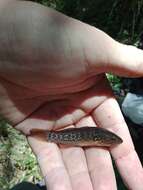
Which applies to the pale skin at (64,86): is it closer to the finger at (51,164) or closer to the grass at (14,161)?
the finger at (51,164)

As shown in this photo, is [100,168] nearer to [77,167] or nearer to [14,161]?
[77,167]

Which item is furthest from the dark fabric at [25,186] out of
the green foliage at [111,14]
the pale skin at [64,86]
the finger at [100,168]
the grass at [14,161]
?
the green foliage at [111,14]

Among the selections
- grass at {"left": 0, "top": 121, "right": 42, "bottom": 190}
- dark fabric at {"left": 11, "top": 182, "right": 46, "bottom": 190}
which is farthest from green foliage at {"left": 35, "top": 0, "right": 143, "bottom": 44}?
dark fabric at {"left": 11, "top": 182, "right": 46, "bottom": 190}

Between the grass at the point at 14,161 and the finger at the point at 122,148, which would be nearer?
the finger at the point at 122,148

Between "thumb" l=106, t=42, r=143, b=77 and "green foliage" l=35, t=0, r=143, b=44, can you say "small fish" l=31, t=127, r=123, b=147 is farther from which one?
"green foliage" l=35, t=0, r=143, b=44

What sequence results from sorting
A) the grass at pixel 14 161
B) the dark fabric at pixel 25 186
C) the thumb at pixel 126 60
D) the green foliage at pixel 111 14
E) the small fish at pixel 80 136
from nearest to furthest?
the thumb at pixel 126 60 → the small fish at pixel 80 136 → the dark fabric at pixel 25 186 → the grass at pixel 14 161 → the green foliage at pixel 111 14
